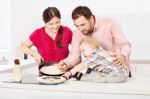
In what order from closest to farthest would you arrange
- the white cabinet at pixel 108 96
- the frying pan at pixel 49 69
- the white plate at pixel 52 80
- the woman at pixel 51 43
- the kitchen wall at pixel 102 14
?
the white cabinet at pixel 108 96 < the white plate at pixel 52 80 < the frying pan at pixel 49 69 < the woman at pixel 51 43 < the kitchen wall at pixel 102 14

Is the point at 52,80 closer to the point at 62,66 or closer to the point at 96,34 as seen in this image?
the point at 62,66

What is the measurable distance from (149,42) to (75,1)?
0.78 meters

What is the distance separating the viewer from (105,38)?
1.40 metres

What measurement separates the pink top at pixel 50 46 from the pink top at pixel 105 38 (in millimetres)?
96

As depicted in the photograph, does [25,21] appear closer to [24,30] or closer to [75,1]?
[24,30]

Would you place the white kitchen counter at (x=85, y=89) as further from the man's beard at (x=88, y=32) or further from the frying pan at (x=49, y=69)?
the man's beard at (x=88, y=32)

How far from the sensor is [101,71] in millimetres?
1250

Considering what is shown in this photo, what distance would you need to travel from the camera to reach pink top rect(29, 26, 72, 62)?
1.52 metres

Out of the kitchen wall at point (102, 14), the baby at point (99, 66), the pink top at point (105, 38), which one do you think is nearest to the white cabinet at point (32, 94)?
the baby at point (99, 66)

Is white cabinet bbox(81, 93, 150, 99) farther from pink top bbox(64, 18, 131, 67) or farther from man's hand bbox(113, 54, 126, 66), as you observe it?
pink top bbox(64, 18, 131, 67)

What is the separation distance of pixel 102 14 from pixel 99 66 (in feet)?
5.17

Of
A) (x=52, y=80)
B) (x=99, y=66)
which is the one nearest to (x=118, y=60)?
(x=99, y=66)

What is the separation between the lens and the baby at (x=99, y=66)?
4.04 ft

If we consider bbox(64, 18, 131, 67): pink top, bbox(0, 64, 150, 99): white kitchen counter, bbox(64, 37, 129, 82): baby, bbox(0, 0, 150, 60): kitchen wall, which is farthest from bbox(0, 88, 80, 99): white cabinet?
bbox(0, 0, 150, 60): kitchen wall
